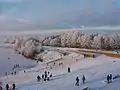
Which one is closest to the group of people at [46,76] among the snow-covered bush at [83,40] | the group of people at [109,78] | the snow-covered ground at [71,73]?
the snow-covered ground at [71,73]

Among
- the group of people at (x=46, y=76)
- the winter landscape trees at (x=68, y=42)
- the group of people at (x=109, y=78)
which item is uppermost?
the winter landscape trees at (x=68, y=42)

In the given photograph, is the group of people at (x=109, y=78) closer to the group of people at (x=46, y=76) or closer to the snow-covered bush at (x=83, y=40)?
the snow-covered bush at (x=83, y=40)

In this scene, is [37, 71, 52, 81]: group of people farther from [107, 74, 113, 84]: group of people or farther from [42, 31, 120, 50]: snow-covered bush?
[107, 74, 113, 84]: group of people

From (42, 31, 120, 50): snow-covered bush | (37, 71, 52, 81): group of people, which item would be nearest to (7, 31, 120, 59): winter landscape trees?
(42, 31, 120, 50): snow-covered bush

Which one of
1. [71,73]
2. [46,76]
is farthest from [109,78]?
[46,76]

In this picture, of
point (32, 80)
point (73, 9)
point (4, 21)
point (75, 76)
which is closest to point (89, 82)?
point (75, 76)

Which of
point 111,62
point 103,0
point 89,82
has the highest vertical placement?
point 103,0

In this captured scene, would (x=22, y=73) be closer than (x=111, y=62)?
Yes

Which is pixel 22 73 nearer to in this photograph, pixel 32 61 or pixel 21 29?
pixel 32 61
